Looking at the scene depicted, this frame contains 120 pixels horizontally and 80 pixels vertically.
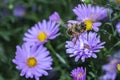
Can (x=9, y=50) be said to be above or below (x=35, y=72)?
below

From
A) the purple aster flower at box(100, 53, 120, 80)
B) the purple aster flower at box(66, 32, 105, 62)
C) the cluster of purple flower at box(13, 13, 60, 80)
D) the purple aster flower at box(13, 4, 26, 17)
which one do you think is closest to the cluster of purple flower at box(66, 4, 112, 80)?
the purple aster flower at box(66, 32, 105, 62)

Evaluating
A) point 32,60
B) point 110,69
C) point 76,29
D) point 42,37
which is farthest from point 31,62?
point 110,69

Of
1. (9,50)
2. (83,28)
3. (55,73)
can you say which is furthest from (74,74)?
(9,50)

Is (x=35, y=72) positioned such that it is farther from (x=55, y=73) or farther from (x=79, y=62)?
(x=55, y=73)

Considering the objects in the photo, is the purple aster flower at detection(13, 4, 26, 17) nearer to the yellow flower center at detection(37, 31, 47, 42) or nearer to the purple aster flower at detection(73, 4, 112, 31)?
the yellow flower center at detection(37, 31, 47, 42)

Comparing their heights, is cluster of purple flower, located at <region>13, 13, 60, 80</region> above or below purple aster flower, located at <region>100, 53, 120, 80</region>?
above

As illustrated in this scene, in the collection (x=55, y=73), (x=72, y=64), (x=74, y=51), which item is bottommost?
(x=55, y=73)
